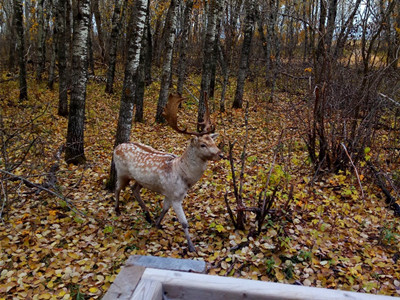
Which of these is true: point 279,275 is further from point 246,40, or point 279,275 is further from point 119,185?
point 246,40

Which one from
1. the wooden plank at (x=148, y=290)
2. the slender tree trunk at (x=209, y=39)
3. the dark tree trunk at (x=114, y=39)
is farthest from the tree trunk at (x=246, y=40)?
the wooden plank at (x=148, y=290)

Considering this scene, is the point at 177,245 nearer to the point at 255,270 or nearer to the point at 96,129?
the point at 255,270

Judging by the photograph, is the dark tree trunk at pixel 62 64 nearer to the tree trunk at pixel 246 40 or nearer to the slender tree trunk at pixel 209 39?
the slender tree trunk at pixel 209 39

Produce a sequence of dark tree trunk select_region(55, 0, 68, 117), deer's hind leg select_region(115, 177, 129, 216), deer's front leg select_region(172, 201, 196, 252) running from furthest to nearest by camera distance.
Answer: dark tree trunk select_region(55, 0, 68, 117) < deer's hind leg select_region(115, 177, 129, 216) < deer's front leg select_region(172, 201, 196, 252)

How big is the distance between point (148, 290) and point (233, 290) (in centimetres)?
52

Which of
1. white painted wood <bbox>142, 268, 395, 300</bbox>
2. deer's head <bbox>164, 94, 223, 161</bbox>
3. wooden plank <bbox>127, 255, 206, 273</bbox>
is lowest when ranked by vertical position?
wooden plank <bbox>127, 255, 206, 273</bbox>

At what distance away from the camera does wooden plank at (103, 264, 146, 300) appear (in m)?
1.76

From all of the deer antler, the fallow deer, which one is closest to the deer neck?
the fallow deer

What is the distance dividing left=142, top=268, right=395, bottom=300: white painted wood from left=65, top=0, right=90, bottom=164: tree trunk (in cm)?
630

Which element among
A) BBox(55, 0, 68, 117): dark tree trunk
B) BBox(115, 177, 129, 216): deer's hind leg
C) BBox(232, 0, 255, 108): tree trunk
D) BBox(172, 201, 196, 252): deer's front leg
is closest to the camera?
BBox(172, 201, 196, 252): deer's front leg

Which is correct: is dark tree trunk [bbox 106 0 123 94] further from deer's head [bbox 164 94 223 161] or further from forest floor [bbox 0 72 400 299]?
deer's head [bbox 164 94 223 161]

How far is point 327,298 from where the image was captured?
165 cm

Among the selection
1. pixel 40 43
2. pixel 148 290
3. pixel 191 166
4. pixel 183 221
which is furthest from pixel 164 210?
pixel 40 43

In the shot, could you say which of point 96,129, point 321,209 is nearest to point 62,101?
point 96,129
